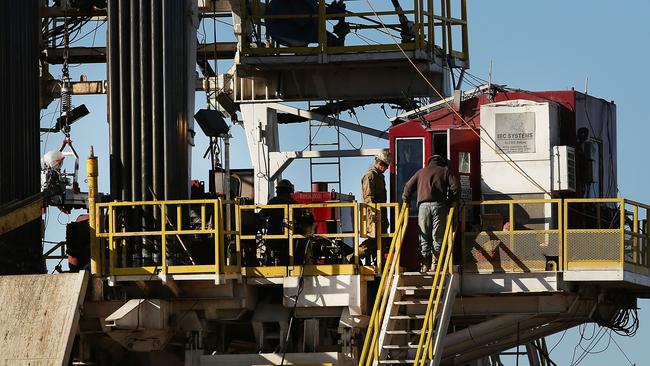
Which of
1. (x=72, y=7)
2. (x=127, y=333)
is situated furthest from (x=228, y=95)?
(x=127, y=333)

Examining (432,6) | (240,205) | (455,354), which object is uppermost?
(432,6)

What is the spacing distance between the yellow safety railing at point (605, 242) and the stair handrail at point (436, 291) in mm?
1833

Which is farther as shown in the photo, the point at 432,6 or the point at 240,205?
the point at 432,6

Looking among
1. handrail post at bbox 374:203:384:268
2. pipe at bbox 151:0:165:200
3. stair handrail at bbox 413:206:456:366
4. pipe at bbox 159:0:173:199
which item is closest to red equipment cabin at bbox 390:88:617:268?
handrail post at bbox 374:203:384:268

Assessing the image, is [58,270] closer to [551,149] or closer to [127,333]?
[127,333]

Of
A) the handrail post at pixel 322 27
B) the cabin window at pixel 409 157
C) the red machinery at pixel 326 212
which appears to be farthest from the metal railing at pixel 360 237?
the handrail post at pixel 322 27

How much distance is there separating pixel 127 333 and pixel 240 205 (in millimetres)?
2716

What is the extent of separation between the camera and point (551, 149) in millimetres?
35406

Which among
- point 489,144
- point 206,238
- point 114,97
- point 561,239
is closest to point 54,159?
point 114,97

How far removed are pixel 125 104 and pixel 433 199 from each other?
18.1ft

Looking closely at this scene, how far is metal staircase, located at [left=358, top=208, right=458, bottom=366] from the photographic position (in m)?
33.0

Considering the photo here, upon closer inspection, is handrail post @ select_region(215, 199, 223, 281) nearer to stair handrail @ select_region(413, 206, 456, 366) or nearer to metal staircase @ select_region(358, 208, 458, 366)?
metal staircase @ select_region(358, 208, 458, 366)

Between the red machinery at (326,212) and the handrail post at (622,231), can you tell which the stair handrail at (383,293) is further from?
the red machinery at (326,212)

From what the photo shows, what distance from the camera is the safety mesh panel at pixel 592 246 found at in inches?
1348
